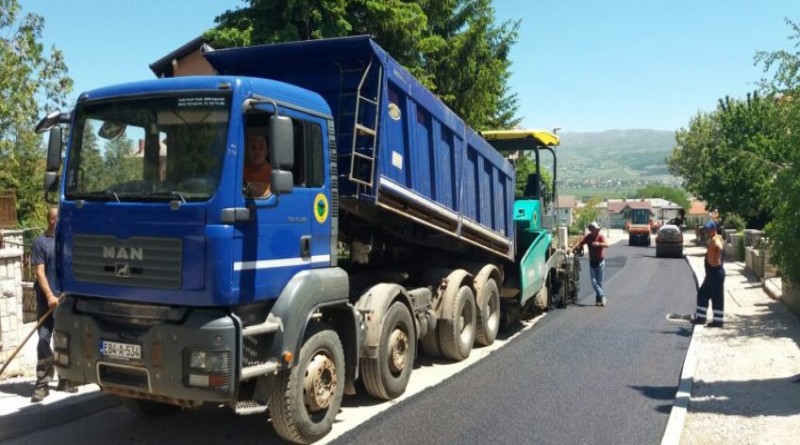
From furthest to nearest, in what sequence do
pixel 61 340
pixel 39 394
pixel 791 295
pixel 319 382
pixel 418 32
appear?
1. pixel 418 32
2. pixel 791 295
3. pixel 39 394
4. pixel 319 382
5. pixel 61 340

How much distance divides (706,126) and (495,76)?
42.2 m

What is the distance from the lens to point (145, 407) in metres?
5.96

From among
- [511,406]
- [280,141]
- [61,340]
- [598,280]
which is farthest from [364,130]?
[598,280]

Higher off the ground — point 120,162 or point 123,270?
point 120,162

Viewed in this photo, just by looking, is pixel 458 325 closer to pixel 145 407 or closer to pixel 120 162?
pixel 145 407

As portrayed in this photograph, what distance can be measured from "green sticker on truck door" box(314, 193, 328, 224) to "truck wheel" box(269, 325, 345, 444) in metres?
0.89

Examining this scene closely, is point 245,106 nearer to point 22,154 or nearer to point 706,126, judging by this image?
point 22,154

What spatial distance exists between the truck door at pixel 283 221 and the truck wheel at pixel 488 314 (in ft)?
12.3

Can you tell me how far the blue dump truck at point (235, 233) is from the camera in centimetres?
459

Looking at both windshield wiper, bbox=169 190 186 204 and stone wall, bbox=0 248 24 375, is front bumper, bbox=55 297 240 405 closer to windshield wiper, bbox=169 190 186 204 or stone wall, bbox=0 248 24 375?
windshield wiper, bbox=169 190 186 204

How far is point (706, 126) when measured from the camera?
55219mm

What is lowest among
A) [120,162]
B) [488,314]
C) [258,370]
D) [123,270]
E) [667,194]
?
[488,314]

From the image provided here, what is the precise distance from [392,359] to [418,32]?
10965mm

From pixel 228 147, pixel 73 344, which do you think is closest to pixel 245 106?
pixel 228 147
